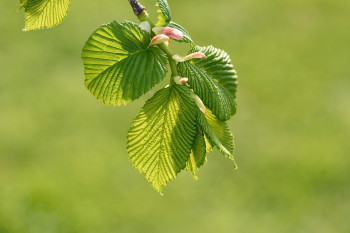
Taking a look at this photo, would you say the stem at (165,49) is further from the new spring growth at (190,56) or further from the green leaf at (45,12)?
the green leaf at (45,12)

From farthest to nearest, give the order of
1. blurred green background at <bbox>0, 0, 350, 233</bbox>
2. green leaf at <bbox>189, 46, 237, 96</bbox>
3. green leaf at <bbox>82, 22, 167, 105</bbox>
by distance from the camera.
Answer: blurred green background at <bbox>0, 0, 350, 233</bbox> < green leaf at <bbox>189, 46, 237, 96</bbox> < green leaf at <bbox>82, 22, 167, 105</bbox>

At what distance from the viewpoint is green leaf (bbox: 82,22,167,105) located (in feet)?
2.70

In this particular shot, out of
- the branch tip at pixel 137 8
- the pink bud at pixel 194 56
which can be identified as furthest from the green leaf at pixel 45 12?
the pink bud at pixel 194 56

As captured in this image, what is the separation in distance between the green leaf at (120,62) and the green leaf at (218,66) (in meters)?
0.11

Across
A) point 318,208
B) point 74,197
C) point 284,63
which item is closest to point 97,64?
point 74,197

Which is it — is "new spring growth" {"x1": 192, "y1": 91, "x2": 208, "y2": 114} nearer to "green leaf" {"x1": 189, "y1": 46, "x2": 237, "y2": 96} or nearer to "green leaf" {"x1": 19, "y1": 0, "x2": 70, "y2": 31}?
"green leaf" {"x1": 189, "y1": 46, "x2": 237, "y2": 96}

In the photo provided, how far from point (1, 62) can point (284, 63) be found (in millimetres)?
2671

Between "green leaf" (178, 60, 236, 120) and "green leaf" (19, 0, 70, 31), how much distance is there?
285 mm

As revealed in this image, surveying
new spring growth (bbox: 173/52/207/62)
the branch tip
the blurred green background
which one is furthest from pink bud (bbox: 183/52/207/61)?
the blurred green background

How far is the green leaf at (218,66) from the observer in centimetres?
94

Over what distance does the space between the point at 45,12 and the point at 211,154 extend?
331cm

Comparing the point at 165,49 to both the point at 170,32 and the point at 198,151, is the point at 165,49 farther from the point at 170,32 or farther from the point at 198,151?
the point at 198,151

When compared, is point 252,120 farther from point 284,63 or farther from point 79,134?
point 79,134

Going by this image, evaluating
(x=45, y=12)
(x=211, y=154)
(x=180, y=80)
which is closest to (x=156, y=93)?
(x=180, y=80)
